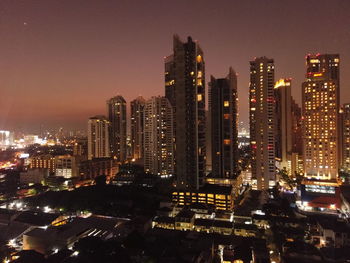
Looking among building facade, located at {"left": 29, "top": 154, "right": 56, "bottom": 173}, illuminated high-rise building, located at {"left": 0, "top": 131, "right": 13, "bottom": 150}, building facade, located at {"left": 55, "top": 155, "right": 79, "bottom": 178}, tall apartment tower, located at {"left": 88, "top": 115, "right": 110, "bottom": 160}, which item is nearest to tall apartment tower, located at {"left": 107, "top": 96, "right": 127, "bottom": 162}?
tall apartment tower, located at {"left": 88, "top": 115, "right": 110, "bottom": 160}

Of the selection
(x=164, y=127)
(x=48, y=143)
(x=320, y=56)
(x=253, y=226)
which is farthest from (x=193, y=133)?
(x=48, y=143)

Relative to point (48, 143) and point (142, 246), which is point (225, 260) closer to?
point (142, 246)

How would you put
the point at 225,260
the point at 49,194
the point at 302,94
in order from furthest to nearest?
1. the point at 302,94
2. the point at 49,194
3. the point at 225,260

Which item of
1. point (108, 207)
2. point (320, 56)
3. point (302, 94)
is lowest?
point (108, 207)

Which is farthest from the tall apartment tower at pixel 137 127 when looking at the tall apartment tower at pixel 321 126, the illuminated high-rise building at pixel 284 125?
A: the tall apartment tower at pixel 321 126

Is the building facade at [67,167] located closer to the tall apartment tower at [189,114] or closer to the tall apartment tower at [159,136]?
the tall apartment tower at [159,136]

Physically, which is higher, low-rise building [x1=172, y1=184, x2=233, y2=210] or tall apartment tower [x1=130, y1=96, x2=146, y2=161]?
tall apartment tower [x1=130, y1=96, x2=146, y2=161]

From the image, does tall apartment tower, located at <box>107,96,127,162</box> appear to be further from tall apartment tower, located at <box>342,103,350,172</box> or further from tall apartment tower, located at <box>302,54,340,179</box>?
tall apartment tower, located at <box>342,103,350,172</box>
